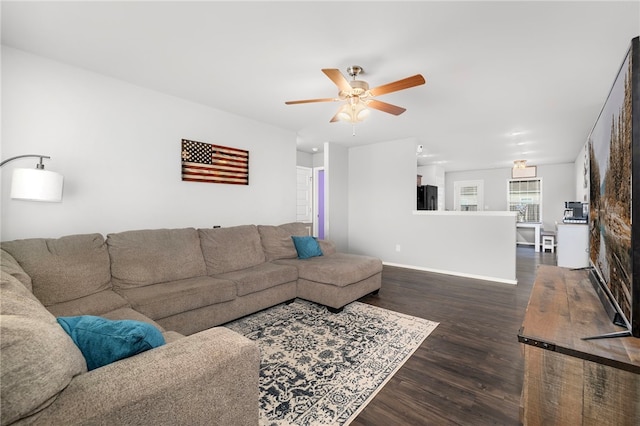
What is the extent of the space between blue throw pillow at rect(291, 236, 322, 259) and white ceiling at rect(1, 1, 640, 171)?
179cm

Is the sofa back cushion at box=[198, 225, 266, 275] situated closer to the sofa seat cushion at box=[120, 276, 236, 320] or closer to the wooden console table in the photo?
the sofa seat cushion at box=[120, 276, 236, 320]

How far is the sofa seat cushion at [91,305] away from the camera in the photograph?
186cm

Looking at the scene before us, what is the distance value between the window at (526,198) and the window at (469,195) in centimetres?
84

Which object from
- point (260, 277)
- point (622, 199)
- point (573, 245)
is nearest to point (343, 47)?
point (622, 199)

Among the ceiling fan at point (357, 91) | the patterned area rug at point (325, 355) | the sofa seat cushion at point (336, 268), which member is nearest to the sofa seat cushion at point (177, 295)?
the patterned area rug at point (325, 355)

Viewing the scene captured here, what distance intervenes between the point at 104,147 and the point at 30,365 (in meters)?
2.83

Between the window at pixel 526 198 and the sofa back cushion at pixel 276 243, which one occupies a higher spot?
the window at pixel 526 198

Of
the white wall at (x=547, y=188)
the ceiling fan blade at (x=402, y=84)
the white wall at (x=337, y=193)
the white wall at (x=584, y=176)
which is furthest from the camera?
the white wall at (x=547, y=188)

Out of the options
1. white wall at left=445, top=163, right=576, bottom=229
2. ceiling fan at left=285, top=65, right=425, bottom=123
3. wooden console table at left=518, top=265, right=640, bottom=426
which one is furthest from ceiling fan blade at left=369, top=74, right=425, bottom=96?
white wall at left=445, top=163, right=576, bottom=229

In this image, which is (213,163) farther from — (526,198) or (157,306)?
(526,198)

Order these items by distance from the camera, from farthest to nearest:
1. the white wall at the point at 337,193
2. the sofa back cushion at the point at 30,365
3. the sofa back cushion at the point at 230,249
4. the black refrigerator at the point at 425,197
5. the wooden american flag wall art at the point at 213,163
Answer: the black refrigerator at the point at 425,197 → the white wall at the point at 337,193 → the wooden american flag wall art at the point at 213,163 → the sofa back cushion at the point at 230,249 → the sofa back cushion at the point at 30,365

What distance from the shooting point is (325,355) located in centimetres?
221

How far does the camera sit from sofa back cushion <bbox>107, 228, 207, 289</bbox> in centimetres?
245

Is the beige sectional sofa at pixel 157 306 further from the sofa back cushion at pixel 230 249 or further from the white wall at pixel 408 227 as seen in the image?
the white wall at pixel 408 227
